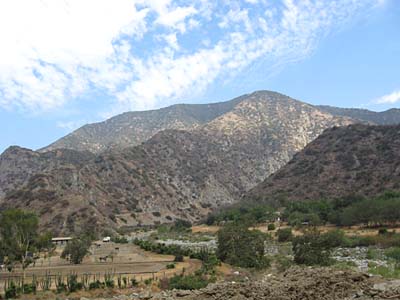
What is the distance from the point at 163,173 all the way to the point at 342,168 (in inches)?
2563

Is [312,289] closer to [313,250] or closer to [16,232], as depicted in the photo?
[313,250]

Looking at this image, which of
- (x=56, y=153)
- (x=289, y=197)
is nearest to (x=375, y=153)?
(x=289, y=197)

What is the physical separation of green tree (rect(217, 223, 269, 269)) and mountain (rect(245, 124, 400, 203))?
164 feet

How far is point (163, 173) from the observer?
491 feet

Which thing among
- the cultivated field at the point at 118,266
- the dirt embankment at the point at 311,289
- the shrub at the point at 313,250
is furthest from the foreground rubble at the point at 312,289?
the cultivated field at the point at 118,266

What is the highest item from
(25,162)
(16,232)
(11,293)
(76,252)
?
(25,162)

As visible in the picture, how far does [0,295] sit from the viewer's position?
91.1 ft

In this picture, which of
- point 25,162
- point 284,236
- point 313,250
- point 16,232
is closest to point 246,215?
point 284,236

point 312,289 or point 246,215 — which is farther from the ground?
point 246,215

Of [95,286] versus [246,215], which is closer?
[95,286]

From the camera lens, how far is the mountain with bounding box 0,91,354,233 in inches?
4232

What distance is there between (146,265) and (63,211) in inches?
2457

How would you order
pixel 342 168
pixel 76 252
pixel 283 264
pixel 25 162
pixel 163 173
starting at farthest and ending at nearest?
pixel 25 162
pixel 163 173
pixel 342 168
pixel 76 252
pixel 283 264

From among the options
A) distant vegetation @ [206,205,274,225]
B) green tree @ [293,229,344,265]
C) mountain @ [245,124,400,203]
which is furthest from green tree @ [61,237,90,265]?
mountain @ [245,124,400,203]
